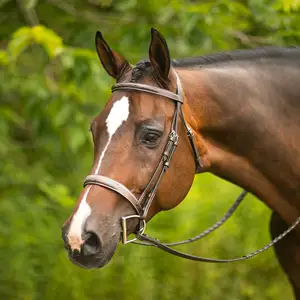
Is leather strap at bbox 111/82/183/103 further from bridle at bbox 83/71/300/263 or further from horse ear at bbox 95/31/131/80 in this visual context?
horse ear at bbox 95/31/131/80

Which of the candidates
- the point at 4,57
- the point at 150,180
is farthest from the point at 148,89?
the point at 4,57

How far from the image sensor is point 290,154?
119 inches

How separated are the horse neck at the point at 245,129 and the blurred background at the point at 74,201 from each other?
162cm

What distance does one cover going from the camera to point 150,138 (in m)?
2.60

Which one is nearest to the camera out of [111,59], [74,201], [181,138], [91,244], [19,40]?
[91,244]

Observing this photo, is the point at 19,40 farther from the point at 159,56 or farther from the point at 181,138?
the point at 181,138

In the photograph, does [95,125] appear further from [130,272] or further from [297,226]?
[130,272]

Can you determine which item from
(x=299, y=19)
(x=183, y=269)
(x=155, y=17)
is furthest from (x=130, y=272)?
(x=299, y=19)

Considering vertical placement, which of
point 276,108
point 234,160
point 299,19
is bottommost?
point 234,160

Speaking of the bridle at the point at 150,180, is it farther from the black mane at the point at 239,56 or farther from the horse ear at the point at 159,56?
the black mane at the point at 239,56

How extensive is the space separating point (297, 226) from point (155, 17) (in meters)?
2.35

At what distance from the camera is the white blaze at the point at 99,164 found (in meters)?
2.39

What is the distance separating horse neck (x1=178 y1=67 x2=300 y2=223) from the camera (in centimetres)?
285

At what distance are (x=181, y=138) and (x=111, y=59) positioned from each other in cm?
49
